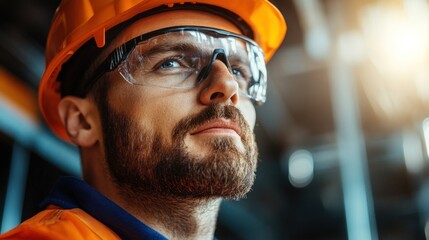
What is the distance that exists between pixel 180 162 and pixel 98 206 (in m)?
0.19

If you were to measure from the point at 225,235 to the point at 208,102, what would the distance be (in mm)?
3581

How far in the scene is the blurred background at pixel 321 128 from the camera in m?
2.71

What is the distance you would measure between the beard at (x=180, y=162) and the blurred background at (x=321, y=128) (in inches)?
57.1

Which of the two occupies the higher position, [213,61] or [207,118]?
[213,61]

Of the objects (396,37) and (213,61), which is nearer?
(213,61)

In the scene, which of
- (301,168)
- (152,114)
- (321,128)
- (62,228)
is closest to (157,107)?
(152,114)

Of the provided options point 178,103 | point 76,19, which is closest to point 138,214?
point 178,103

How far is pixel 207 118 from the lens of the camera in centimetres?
123

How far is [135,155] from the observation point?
1.26 meters

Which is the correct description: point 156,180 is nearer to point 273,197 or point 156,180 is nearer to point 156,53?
point 156,53

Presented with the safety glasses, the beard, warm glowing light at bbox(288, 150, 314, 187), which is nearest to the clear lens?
the safety glasses

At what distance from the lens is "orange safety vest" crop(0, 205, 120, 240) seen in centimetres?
105

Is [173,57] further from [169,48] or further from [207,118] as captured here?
[207,118]

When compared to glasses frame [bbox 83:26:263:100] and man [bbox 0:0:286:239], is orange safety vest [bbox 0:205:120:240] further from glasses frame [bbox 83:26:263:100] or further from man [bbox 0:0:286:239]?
glasses frame [bbox 83:26:263:100]
